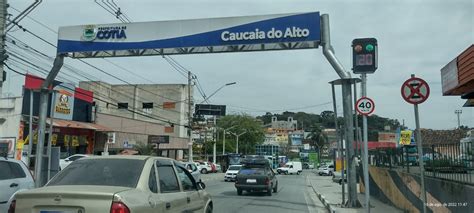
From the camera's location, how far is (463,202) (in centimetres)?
925

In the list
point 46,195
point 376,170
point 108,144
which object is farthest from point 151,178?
point 108,144

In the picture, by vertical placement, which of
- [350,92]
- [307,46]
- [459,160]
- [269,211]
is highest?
[307,46]

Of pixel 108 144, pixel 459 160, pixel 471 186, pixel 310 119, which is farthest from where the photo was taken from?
pixel 310 119

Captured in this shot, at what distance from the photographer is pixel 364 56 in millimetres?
13086

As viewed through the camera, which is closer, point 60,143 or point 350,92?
point 350,92

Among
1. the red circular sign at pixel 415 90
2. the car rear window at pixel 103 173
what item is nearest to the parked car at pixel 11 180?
the car rear window at pixel 103 173

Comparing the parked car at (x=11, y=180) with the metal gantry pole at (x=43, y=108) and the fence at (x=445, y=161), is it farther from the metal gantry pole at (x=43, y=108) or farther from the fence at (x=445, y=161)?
the fence at (x=445, y=161)

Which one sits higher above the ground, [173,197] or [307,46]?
[307,46]

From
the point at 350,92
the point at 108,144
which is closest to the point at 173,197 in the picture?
the point at 350,92

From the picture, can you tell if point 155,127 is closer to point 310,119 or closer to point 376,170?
point 376,170

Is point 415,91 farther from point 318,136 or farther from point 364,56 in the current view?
point 318,136

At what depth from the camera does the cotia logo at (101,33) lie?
18.8m

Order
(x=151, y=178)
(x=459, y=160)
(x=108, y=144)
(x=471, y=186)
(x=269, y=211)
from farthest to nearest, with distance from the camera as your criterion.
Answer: (x=108, y=144), (x=269, y=211), (x=459, y=160), (x=471, y=186), (x=151, y=178)

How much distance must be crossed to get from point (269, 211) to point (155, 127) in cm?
4251
